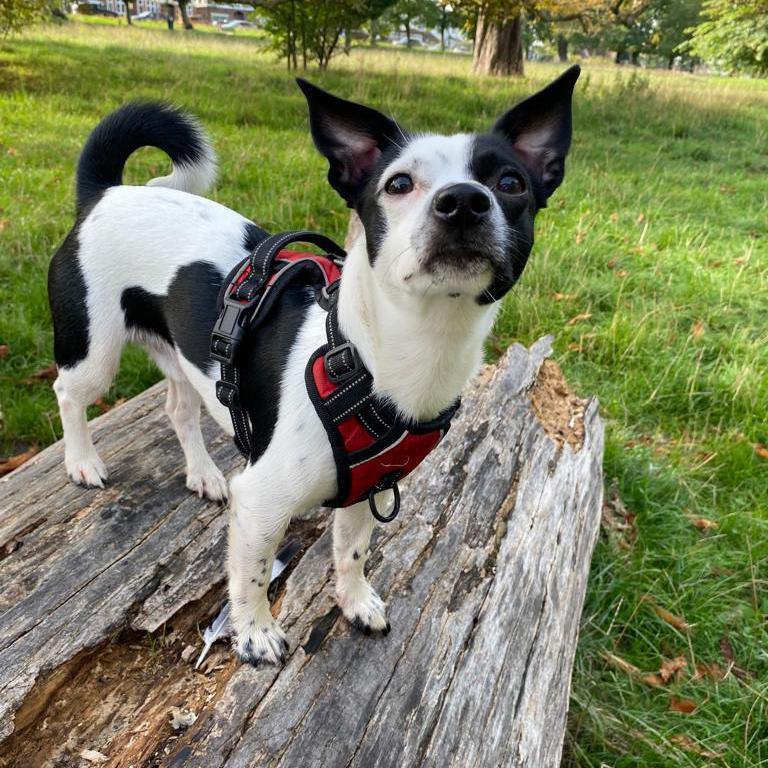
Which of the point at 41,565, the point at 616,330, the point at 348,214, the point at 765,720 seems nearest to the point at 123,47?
the point at 348,214

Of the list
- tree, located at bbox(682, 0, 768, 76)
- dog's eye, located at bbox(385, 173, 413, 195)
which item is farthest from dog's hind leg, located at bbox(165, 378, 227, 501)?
tree, located at bbox(682, 0, 768, 76)

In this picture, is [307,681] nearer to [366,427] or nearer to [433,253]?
[366,427]

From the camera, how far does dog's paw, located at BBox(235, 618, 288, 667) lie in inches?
73.4

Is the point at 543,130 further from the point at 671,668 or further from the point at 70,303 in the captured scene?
the point at 671,668

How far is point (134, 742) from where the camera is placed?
1.68 meters

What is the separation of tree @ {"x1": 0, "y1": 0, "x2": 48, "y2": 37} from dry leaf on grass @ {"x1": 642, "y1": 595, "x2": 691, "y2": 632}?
A: 10.8 meters

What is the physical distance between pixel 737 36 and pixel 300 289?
2028 cm

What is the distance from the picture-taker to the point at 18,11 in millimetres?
9469

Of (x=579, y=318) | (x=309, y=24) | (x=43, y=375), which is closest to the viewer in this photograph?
(x=43, y=375)

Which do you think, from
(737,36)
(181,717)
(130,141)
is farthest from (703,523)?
(737,36)

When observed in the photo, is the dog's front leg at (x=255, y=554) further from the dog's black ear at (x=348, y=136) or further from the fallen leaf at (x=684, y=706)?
the fallen leaf at (x=684, y=706)

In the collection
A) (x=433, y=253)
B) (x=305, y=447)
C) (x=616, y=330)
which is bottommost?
(x=616, y=330)

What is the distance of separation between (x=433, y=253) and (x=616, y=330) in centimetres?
306

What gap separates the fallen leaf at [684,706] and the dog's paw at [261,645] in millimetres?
1367
